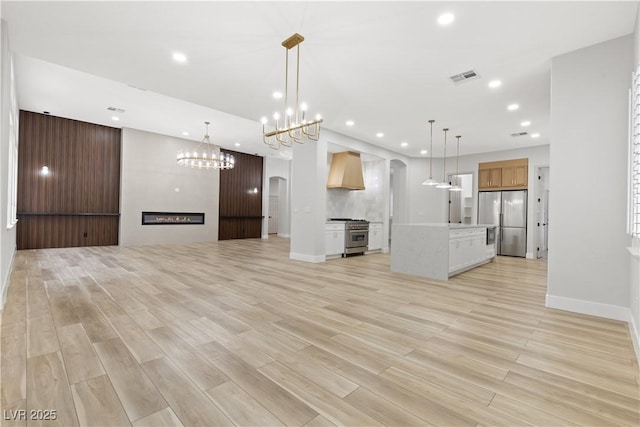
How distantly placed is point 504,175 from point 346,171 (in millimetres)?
4721

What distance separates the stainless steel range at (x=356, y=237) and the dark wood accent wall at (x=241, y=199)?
5.51m

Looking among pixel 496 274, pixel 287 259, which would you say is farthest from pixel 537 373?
pixel 287 259

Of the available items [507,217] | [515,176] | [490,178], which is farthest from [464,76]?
[507,217]

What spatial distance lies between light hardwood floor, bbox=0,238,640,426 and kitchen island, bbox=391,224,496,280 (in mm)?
866

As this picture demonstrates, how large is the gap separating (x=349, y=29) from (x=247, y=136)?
6528 millimetres

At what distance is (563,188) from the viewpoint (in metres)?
3.34

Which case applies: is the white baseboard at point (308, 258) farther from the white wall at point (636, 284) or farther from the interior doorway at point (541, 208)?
the interior doorway at point (541, 208)

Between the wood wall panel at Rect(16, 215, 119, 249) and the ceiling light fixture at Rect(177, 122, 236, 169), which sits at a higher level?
the ceiling light fixture at Rect(177, 122, 236, 169)

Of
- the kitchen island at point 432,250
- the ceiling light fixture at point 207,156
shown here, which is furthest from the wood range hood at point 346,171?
the ceiling light fixture at point 207,156

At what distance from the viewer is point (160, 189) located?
9.10 metres

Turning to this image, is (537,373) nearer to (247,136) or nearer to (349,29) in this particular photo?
(349,29)

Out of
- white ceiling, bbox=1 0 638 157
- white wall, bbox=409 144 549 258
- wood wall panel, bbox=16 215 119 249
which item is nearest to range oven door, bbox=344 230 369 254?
white wall, bbox=409 144 549 258

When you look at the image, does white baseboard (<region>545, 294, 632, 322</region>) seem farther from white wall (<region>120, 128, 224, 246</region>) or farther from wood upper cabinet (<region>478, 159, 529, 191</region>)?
white wall (<region>120, 128, 224, 246</region>)

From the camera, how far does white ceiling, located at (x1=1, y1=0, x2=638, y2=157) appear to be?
2811 mm
